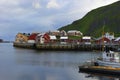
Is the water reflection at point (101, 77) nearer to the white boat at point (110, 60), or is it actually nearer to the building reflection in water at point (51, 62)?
the white boat at point (110, 60)

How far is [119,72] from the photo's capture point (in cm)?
5234

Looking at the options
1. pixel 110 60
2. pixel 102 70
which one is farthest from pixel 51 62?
pixel 102 70

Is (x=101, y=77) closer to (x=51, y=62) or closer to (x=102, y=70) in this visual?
(x=102, y=70)

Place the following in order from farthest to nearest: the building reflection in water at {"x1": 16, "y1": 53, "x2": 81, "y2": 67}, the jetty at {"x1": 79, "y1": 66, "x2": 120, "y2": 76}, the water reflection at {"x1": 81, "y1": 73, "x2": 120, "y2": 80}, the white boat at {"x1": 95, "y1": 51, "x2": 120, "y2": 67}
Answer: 1. the building reflection in water at {"x1": 16, "y1": 53, "x2": 81, "y2": 67}
2. the white boat at {"x1": 95, "y1": 51, "x2": 120, "y2": 67}
3. the jetty at {"x1": 79, "y1": 66, "x2": 120, "y2": 76}
4. the water reflection at {"x1": 81, "y1": 73, "x2": 120, "y2": 80}

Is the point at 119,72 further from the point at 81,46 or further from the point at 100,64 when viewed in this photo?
the point at 81,46

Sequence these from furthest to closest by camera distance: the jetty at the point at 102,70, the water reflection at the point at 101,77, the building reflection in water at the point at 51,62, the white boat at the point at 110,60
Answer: the building reflection in water at the point at 51,62, the white boat at the point at 110,60, the jetty at the point at 102,70, the water reflection at the point at 101,77

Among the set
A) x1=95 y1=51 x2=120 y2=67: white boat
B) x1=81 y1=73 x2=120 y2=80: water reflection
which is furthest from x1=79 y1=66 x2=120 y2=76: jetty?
x1=95 y1=51 x2=120 y2=67: white boat

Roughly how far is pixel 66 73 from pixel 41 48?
303ft

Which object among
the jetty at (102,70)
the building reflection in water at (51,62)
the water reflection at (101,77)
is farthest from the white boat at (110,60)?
the building reflection in water at (51,62)

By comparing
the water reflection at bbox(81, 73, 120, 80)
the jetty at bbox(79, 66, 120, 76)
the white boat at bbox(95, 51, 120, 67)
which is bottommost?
the water reflection at bbox(81, 73, 120, 80)

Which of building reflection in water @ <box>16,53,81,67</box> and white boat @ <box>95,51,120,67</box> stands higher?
white boat @ <box>95,51,120,67</box>

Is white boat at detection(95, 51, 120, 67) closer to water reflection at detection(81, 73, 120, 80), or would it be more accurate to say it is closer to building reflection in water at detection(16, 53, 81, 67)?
water reflection at detection(81, 73, 120, 80)

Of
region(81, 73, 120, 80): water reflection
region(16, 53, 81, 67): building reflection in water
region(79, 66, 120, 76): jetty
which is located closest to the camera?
region(81, 73, 120, 80): water reflection

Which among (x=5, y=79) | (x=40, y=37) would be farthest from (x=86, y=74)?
(x=40, y=37)
